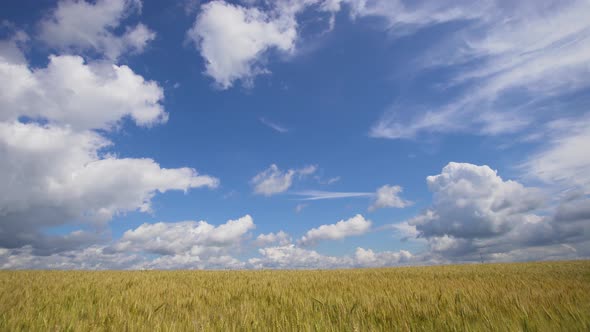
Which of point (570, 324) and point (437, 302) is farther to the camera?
point (437, 302)

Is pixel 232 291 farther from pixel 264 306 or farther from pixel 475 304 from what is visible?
pixel 475 304

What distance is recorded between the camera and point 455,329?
3.25m

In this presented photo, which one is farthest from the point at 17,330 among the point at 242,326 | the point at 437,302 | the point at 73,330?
the point at 437,302

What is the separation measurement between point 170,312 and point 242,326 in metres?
1.90

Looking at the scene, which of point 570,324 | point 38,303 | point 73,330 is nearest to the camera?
point 570,324

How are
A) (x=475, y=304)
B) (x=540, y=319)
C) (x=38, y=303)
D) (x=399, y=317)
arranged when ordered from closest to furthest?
(x=540, y=319), (x=399, y=317), (x=475, y=304), (x=38, y=303)

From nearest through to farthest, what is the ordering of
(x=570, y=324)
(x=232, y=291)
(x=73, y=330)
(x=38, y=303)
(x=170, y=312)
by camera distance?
(x=570, y=324), (x=73, y=330), (x=170, y=312), (x=38, y=303), (x=232, y=291)

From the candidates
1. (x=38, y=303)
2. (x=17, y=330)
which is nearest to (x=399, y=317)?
(x=17, y=330)

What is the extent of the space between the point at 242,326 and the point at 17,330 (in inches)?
102

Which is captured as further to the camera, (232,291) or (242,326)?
(232,291)

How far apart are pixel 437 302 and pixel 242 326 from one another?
3.23 m

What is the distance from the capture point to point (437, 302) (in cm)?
511

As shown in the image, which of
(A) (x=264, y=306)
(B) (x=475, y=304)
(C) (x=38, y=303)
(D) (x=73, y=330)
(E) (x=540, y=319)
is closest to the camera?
(E) (x=540, y=319)

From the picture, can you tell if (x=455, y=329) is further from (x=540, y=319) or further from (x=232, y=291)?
(x=232, y=291)
